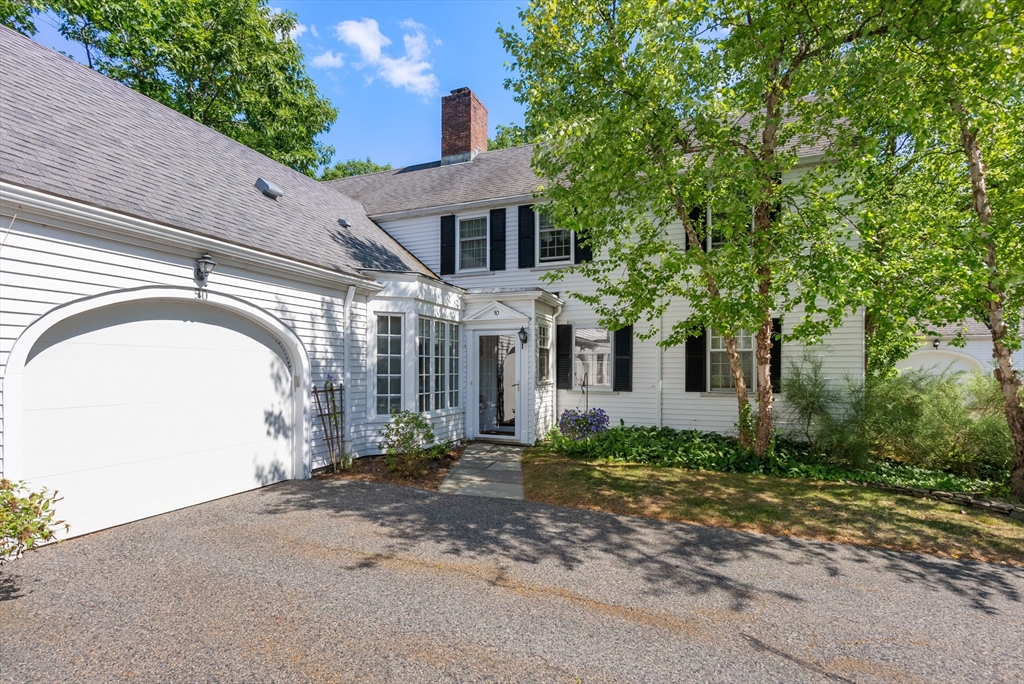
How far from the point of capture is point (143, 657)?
2.92 metres

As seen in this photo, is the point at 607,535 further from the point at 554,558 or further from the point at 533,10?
the point at 533,10

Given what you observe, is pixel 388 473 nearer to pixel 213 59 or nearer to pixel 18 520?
pixel 18 520

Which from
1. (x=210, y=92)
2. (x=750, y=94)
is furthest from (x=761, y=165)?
(x=210, y=92)

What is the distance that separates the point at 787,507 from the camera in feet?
20.0

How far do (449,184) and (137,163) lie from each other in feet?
→ 25.8

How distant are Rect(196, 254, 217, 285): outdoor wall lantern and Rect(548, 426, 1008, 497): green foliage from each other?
21.1 feet

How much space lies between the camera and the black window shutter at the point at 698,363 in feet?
33.7

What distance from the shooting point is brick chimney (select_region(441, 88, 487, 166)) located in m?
14.3

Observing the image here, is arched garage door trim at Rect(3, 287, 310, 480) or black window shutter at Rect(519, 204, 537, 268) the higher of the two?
black window shutter at Rect(519, 204, 537, 268)

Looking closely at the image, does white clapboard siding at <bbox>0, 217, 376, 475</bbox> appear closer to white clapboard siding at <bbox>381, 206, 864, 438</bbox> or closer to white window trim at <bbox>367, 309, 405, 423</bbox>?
white window trim at <bbox>367, 309, 405, 423</bbox>

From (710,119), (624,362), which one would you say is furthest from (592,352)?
(710,119)

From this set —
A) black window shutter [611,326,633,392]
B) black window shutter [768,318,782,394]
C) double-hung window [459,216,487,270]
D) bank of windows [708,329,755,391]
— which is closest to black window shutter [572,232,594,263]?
black window shutter [611,326,633,392]

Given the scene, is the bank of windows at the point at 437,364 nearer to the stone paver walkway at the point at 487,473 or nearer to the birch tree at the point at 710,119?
the stone paver walkway at the point at 487,473

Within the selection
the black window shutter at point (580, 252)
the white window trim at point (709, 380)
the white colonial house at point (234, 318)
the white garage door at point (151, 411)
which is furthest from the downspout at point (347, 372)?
the white window trim at point (709, 380)
